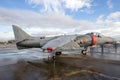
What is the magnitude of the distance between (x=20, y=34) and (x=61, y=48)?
8142 mm

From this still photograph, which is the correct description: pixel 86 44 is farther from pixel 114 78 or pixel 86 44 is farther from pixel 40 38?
pixel 114 78

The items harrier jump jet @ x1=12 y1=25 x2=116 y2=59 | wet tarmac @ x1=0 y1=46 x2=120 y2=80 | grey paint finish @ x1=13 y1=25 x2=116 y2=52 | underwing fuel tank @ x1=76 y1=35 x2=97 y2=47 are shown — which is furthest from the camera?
underwing fuel tank @ x1=76 y1=35 x2=97 y2=47

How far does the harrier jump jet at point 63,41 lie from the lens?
14175mm

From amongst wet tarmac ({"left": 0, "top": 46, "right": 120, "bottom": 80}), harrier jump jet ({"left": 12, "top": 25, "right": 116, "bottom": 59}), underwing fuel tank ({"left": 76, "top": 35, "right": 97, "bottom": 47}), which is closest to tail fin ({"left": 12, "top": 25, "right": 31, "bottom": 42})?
harrier jump jet ({"left": 12, "top": 25, "right": 116, "bottom": 59})

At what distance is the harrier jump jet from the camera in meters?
14.2

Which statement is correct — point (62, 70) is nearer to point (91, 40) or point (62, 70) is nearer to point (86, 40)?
point (86, 40)

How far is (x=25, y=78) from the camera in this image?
7.31 m

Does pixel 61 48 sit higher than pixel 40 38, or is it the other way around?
pixel 40 38

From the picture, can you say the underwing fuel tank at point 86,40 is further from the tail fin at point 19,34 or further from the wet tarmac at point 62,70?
the tail fin at point 19,34

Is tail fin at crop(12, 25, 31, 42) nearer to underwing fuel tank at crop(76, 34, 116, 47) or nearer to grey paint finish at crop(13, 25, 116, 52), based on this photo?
grey paint finish at crop(13, 25, 116, 52)

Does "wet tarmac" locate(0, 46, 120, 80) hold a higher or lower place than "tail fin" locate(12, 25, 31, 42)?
lower

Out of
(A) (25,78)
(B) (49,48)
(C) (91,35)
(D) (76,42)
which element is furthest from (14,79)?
(C) (91,35)

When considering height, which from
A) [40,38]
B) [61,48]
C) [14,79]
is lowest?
[14,79]

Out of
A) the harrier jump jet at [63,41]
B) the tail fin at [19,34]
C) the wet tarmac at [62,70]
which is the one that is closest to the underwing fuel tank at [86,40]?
the harrier jump jet at [63,41]
